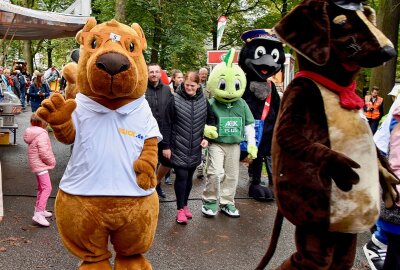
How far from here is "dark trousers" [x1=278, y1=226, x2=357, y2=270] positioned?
10.3 ft

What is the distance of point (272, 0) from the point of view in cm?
2569

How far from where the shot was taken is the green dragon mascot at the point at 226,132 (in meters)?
6.25

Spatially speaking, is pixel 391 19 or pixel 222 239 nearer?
pixel 222 239

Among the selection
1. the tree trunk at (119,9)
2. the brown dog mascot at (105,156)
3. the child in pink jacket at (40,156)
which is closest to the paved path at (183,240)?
the child in pink jacket at (40,156)

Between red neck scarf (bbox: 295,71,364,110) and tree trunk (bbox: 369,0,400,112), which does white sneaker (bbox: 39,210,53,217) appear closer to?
red neck scarf (bbox: 295,71,364,110)

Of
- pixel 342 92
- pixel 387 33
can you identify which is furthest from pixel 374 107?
pixel 342 92

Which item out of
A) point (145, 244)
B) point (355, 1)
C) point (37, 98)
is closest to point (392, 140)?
point (355, 1)

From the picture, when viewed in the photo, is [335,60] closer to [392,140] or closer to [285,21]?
[285,21]

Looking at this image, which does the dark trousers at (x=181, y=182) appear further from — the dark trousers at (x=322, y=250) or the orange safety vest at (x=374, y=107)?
the orange safety vest at (x=374, y=107)

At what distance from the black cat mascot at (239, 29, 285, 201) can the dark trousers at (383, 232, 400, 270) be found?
3.46 metres

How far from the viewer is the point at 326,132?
3.09 m

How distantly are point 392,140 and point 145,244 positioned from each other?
2.15 metres

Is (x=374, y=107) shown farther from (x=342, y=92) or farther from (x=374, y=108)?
(x=342, y=92)

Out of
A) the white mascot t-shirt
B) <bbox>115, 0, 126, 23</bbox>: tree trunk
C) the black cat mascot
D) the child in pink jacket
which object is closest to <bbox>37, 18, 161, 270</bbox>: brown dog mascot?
the white mascot t-shirt
